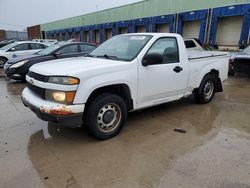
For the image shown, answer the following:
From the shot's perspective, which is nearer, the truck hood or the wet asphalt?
the wet asphalt

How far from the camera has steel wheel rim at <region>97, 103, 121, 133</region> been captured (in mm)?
3578

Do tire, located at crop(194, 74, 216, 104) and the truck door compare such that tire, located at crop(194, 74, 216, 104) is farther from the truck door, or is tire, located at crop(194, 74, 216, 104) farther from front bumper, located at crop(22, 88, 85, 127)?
front bumper, located at crop(22, 88, 85, 127)

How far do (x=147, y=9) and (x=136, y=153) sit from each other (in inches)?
747

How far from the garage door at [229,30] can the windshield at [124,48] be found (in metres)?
11.9

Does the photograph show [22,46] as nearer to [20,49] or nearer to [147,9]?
[20,49]

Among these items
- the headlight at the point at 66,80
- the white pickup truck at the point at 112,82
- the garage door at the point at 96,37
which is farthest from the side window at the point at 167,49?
the garage door at the point at 96,37

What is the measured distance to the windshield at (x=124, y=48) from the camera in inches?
159

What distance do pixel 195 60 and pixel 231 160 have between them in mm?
2624

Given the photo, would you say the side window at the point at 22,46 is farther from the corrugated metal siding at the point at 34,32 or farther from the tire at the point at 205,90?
the corrugated metal siding at the point at 34,32

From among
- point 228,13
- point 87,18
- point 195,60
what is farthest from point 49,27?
point 195,60

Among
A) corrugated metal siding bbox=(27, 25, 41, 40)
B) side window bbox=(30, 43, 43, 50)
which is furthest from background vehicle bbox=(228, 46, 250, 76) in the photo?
corrugated metal siding bbox=(27, 25, 41, 40)

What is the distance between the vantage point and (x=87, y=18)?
30297mm

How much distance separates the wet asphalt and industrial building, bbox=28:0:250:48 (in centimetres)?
1082

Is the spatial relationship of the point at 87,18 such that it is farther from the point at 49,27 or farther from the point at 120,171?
the point at 120,171
